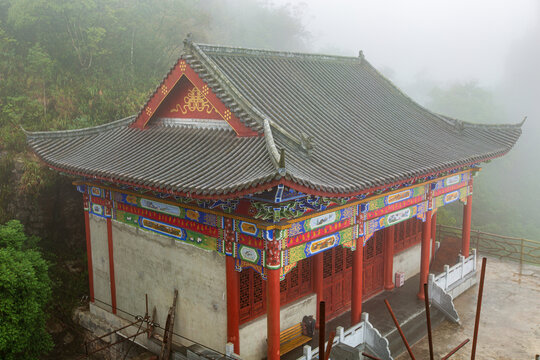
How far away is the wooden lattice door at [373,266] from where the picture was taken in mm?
15656

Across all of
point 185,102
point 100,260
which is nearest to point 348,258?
point 185,102

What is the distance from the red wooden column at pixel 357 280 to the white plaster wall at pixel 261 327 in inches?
54.2

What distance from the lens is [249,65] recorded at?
1404 centimetres

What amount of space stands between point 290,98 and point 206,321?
20.9ft

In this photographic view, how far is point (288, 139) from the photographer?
10.8 m

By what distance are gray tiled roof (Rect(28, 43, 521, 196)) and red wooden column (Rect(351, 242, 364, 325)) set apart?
2254 millimetres

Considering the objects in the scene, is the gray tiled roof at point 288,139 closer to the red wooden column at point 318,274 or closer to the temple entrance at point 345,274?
the red wooden column at point 318,274

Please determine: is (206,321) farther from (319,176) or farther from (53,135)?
(53,135)

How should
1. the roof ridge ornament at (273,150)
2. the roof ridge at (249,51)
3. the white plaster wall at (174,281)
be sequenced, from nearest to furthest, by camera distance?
the roof ridge ornament at (273,150), the white plaster wall at (174,281), the roof ridge at (249,51)

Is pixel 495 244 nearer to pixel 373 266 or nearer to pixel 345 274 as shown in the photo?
pixel 373 266

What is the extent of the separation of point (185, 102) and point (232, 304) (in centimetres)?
538

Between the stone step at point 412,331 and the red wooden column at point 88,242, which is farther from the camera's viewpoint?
the red wooden column at point 88,242

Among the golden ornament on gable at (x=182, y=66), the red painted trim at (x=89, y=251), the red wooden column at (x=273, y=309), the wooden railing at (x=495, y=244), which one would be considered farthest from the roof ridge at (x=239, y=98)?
the wooden railing at (x=495, y=244)

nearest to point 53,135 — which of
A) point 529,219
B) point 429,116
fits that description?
point 429,116
